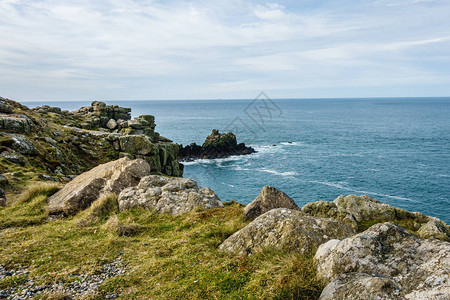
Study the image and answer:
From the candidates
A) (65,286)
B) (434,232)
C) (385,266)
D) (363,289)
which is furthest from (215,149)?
(363,289)

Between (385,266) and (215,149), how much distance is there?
9482 cm

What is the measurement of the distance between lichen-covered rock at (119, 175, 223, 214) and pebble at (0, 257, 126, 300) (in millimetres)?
5506

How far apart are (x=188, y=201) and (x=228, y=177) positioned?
203 ft

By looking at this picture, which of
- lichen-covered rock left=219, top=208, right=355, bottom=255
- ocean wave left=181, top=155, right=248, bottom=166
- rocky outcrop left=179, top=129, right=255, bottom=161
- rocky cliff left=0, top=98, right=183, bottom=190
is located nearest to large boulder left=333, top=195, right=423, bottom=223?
lichen-covered rock left=219, top=208, right=355, bottom=255

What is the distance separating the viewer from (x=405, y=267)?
5879 mm

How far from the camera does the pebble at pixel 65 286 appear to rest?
7.36 metres

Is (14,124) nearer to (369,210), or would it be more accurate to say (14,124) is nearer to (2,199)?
(2,199)

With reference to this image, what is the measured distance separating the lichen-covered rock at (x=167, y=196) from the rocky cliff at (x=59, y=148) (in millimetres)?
11672

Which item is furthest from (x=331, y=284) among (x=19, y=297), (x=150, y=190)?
(x=150, y=190)

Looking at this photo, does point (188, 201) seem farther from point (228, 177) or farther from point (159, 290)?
point (228, 177)

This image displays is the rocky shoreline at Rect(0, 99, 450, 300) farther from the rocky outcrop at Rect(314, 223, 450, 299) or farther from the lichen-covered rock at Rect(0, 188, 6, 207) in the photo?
the lichen-covered rock at Rect(0, 188, 6, 207)

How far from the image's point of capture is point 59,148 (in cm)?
3591

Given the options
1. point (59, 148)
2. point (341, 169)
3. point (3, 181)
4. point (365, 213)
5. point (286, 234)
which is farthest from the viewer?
point (341, 169)

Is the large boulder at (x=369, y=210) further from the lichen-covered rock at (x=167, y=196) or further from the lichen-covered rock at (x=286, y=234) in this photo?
the lichen-covered rock at (x=286, y=234)
